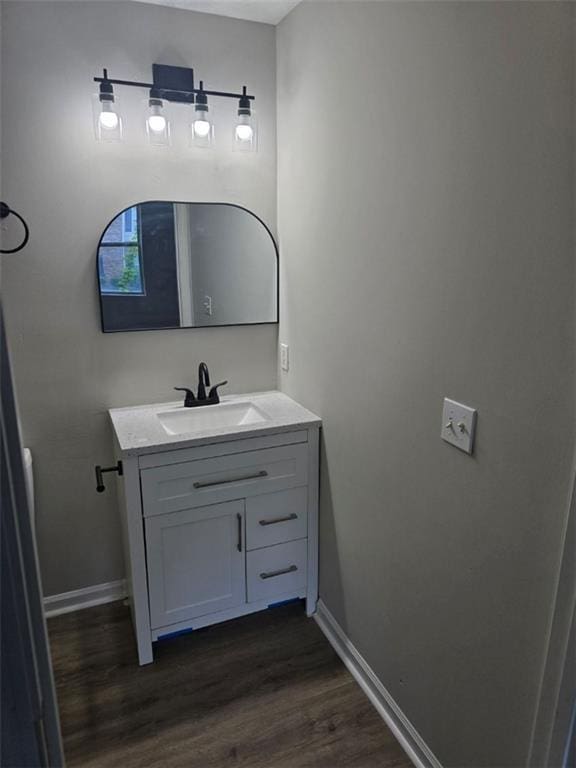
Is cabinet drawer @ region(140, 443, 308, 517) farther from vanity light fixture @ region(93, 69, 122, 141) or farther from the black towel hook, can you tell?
vanity light fixture @ region(93, 69, 122, 141)

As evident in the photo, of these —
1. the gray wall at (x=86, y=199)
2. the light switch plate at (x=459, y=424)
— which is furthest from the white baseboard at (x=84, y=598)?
the light switch plate at (x=459, y=424)

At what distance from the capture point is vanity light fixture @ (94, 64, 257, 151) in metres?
1.89

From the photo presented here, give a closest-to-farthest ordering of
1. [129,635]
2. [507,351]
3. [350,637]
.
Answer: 1. [507,351]
2. [350,637]
3. [129,635]

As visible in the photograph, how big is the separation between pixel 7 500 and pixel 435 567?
1.21m

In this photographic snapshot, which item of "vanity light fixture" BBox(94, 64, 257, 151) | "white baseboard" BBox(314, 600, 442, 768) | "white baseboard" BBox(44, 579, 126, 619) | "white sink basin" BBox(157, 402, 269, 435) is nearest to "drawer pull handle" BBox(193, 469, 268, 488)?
"white sink basin" BBox(157, 402, 269, 435)

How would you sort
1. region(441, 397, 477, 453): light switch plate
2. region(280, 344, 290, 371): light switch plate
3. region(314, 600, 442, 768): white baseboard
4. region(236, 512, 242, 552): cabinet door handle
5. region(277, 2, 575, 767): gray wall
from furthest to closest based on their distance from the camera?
region(280, 344, 290, 371): light switch plate, region(236, 512, 242, 552): cabinet door handle, region(314, 600, 442, 768): white baseboard, region(441, 397, 477, 453): light switch plate, region(277, 2, 575, 767): gray wall

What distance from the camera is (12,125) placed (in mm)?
1842

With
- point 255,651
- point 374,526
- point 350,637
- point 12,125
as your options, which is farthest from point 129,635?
point 12,125

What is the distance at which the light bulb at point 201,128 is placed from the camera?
2.02 m

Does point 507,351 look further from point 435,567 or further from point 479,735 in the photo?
point 479,735

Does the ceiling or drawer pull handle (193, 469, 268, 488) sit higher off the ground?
the ceiling

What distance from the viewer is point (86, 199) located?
6.57 ft

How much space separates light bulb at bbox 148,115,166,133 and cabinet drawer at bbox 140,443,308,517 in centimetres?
129

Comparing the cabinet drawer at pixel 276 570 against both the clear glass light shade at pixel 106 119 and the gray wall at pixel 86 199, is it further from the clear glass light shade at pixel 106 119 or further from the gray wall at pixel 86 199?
the clear glass light shade at pixel 106 119
